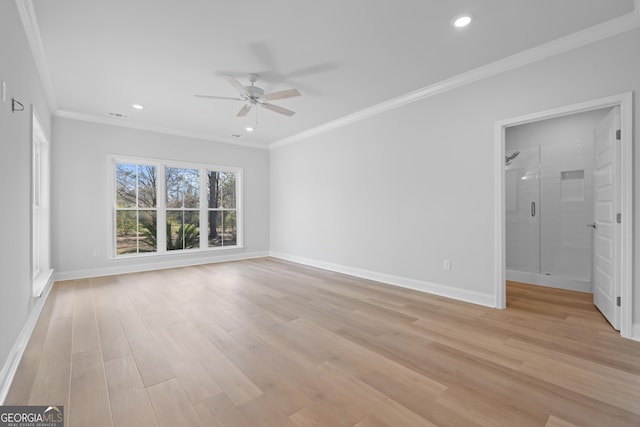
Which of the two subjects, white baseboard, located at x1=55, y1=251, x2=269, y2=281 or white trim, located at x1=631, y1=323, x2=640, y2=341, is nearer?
white trim, located at x1=631, y1=323, x2=640, y2=341

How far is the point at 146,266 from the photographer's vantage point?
5324 mm

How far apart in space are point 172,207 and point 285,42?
422 centimetres

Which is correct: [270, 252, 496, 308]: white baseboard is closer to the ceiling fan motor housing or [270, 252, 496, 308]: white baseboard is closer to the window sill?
the window sill

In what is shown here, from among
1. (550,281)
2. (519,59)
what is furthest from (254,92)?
(550,281)

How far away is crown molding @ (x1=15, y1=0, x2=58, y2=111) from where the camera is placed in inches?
88.5

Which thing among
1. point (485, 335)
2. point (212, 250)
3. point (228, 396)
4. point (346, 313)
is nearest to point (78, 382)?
point (228, 396)

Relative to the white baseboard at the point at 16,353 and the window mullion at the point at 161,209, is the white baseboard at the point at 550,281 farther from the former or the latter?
the window mullion at the point at 161,209

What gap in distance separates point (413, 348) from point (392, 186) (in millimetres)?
2491

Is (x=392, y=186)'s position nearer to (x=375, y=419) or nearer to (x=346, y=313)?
(x=346, y=313)

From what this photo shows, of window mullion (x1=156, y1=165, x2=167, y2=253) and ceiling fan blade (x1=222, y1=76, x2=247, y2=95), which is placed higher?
ceiling fan blade (x1=222, y1=76, x2=247, y2=95)

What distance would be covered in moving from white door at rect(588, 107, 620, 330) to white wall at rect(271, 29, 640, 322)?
0.20m

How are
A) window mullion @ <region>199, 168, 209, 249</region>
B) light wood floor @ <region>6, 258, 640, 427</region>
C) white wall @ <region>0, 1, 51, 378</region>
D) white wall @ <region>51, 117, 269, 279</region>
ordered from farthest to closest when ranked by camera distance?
window mullion @ <region>199, 168, 209, 249</region> < white wall @ <region>51, 117, 269, 279</region> < white wall @ <region>0, 1, 51, 378</region> < light wood floor @ <region>6, 258, 640, 427</region>

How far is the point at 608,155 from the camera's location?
2.74 meters

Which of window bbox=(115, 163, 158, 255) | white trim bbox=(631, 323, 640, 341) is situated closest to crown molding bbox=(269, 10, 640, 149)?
white trim bbox=(631, 323, 640, 341)
